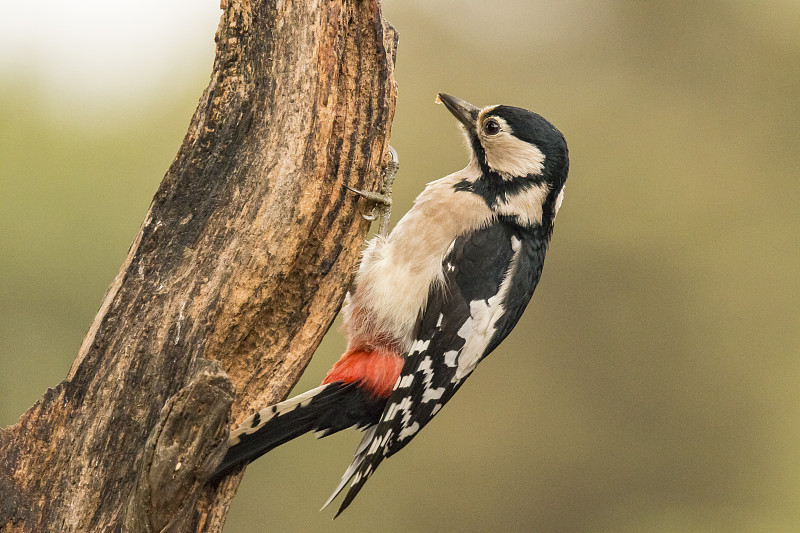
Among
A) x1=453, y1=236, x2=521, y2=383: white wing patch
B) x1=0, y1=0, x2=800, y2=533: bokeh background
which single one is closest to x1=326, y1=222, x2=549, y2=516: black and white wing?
x1=453, y1=236, x2=521, y2=383: white wing patch

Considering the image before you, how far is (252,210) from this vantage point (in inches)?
109

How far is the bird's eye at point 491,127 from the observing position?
3818mm

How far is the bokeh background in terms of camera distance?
780 centimetres

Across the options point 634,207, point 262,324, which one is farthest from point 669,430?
point 262,324

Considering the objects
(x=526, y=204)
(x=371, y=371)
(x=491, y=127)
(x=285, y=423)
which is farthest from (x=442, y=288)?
(x=285, y=423)

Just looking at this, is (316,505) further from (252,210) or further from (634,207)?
(252,210)

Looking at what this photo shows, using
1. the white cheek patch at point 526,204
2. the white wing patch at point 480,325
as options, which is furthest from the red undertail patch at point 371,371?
the white cheek patch at point 526,204

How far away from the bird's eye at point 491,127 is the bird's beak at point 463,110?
0.10 metres

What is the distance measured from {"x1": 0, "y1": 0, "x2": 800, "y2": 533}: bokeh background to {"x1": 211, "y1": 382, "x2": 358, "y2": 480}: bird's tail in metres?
4.40

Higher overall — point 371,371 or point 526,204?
point 526,204

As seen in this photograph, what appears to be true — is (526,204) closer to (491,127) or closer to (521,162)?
(521,162)

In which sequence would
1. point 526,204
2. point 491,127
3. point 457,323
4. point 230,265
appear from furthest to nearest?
point 491,127 < point 526,204 < point 457,323 < point 230,265

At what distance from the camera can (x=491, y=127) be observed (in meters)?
3.84

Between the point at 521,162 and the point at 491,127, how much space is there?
235 millimetres
